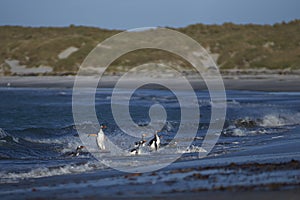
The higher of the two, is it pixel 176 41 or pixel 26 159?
pixel 176 41

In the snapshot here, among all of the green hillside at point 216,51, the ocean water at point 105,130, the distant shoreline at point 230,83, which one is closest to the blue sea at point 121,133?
the ocean water at point 105,130

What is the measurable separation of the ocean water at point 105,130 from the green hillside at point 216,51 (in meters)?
22.9

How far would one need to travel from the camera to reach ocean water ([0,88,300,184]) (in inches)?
529

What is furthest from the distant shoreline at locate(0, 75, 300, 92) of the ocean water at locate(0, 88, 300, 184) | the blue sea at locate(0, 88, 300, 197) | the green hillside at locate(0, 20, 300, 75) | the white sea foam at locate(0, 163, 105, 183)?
the white sea foam at locate(0, 163, 105, 183)

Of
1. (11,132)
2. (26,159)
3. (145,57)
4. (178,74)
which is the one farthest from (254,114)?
(145,57)

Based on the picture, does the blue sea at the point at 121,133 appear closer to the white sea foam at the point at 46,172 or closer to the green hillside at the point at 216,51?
the white sea foam at the point at 46,172

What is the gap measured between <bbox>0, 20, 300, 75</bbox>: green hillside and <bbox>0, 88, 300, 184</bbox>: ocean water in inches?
902

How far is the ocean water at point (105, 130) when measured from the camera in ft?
44.1

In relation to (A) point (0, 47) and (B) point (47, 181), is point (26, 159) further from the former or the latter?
(A) point (0, 47)

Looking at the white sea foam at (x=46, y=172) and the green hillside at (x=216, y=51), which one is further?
the green hillside at (x=216, y=51)

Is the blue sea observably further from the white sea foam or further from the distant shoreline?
the distant shoreline

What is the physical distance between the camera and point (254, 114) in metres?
23.8

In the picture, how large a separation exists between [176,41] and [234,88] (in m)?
30.3

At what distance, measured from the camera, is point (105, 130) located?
67.8 ft
